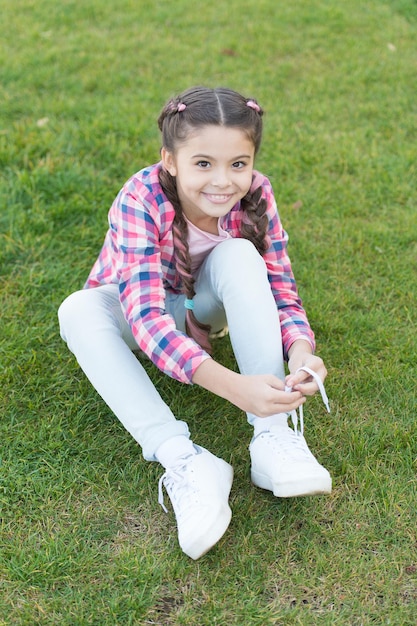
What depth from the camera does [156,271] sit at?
2166mm

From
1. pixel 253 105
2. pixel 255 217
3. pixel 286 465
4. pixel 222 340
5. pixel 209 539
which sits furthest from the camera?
pixel 222 340

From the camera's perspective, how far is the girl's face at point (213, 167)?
206cm

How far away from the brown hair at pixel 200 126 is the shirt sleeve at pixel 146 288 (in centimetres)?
8

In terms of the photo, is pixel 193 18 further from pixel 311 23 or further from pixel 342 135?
pixel 342 135

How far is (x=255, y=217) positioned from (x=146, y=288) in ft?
1.36

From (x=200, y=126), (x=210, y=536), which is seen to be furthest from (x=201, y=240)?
(x=210, y=536)

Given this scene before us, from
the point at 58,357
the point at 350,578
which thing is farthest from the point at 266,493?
the point at 58,357

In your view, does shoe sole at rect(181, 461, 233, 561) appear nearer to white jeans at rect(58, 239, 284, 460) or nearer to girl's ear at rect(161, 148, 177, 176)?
white jeans at rect(58, 239, 284, 460)

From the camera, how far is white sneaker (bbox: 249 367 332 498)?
1977 millimetres

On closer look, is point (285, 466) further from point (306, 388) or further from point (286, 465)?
point (306, 388)

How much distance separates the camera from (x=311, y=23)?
4.88 metres

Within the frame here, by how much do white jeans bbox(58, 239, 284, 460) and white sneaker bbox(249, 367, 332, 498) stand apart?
0.12 m

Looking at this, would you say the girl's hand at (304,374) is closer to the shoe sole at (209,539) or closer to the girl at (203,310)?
the girl at (203,310)

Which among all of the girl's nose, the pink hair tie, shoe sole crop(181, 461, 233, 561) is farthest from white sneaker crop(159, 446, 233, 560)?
the pink hair tie
